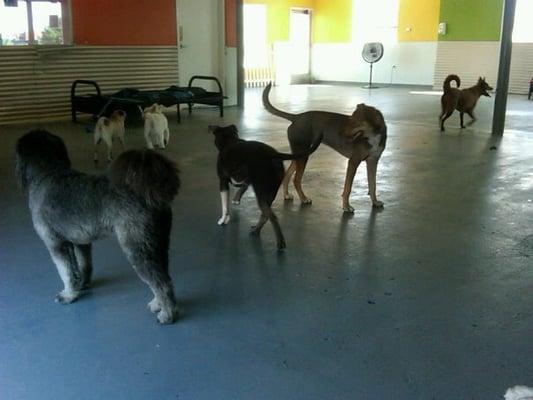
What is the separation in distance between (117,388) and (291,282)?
48.2 inches

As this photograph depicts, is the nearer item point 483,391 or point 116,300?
point 483,391

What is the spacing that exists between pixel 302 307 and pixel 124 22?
8.54 m

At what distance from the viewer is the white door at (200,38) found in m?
10.8

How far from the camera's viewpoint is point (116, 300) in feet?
9.32

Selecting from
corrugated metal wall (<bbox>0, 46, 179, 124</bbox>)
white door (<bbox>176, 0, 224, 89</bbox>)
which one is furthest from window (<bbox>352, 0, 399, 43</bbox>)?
corrugated metal wall (<bbox>0, 46, 179, 124</bbox>)

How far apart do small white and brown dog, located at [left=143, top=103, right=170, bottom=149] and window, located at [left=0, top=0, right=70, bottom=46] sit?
384 cm

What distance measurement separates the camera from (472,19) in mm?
15086

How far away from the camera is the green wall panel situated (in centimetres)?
1470

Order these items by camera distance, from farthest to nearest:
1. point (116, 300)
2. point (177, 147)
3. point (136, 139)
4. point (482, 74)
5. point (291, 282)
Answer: point (482, 74) → point (136, 139) → point (177, 147) → point (291, 282) → point (116, 300)

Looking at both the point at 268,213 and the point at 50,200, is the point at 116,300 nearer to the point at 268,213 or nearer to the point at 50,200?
the point at 50,200

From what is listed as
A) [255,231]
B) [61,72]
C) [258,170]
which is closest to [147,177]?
[258,170]

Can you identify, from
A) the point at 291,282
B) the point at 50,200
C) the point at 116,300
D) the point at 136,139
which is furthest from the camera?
the point at 136,139

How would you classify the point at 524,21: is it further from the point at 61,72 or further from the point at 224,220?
the point at 224,220

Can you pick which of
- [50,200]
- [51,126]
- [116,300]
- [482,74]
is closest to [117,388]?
[116,300]
